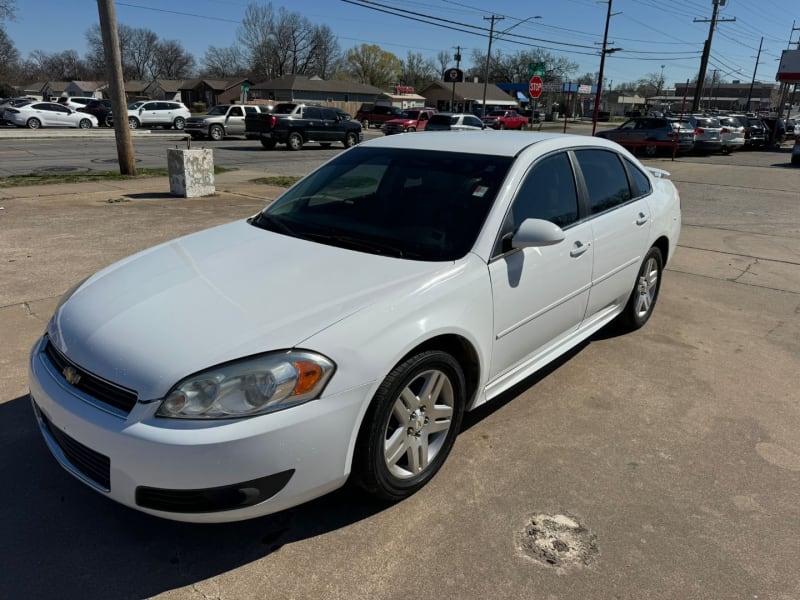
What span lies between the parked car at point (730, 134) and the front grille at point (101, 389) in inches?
1150

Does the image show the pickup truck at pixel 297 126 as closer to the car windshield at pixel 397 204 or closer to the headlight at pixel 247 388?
the car windshield at pixel 397 204

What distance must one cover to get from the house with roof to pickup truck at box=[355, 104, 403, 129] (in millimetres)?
38051

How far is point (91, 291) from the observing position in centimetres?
288

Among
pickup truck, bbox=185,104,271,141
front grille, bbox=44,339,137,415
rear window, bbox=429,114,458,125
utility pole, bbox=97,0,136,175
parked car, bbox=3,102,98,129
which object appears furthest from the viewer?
parked car, bbox=3,102,98,129

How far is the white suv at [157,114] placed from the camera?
34.6 meters

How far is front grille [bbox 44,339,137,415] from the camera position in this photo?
2.20 metres

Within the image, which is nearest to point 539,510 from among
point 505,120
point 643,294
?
point 643,294

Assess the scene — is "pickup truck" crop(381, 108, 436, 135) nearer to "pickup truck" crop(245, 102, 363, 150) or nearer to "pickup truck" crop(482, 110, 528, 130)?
"pickup truck" crop(245, 102, 363, 150)

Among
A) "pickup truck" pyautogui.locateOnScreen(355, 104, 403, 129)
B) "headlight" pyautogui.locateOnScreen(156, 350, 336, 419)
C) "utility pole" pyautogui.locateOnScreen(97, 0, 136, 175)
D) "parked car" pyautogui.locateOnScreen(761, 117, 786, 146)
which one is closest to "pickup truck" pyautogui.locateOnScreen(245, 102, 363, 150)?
"utility pole" pyautogui.locateOnScreen(97, 0, 136, 175)

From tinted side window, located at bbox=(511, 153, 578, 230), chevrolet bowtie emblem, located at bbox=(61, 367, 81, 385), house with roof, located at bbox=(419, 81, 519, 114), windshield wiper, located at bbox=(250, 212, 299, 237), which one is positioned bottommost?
chevrolet bowtie emblem, located at bbox=(61, 367, 81, 385)

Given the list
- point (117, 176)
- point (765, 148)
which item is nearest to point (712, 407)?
point (117, 176)

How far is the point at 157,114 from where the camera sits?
35.1m

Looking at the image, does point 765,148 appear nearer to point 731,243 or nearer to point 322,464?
point 731,243

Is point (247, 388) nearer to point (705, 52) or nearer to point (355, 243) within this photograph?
point (355, 243)
